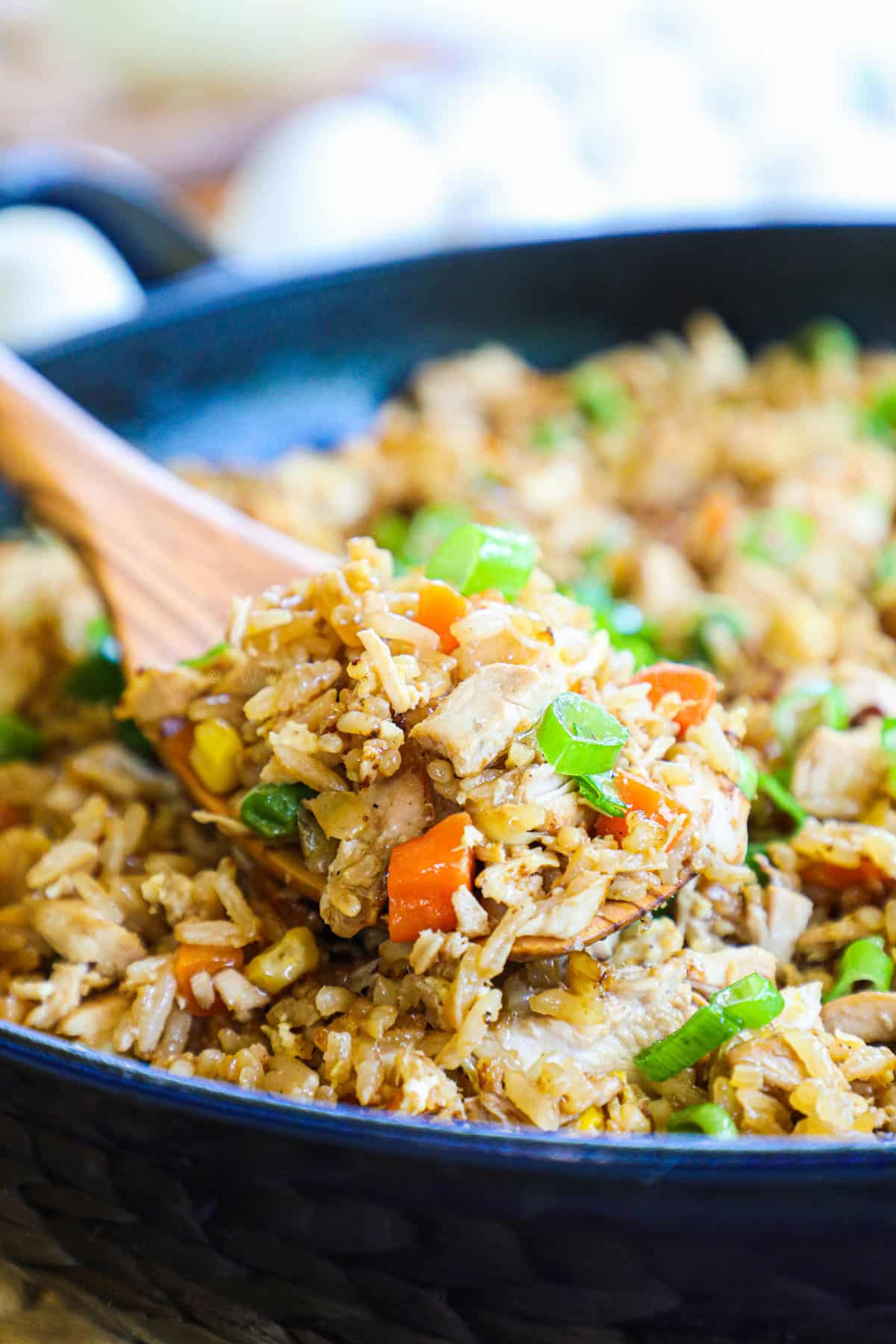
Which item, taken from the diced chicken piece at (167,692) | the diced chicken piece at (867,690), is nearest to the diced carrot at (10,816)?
the diced chicken piece at (167,692)

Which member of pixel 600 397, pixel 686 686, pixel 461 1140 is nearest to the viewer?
pixel 461 1140

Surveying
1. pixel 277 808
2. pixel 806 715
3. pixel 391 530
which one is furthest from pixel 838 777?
pixel 391 530

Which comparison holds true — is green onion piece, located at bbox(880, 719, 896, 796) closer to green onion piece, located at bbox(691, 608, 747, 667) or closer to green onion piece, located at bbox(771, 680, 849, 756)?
green onion piece, located at bbox(771, 680, 849, 756)

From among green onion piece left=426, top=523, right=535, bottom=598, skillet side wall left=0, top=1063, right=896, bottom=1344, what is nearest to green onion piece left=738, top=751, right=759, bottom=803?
green onion piece left=426, top=523, right=535, bottom=598

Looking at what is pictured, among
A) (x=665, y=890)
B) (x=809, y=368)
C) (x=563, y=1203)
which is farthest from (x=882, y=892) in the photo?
(x=809, y=368)

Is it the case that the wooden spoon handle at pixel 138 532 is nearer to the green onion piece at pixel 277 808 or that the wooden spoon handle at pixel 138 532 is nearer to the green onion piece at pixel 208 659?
the green onion piece at pixel 208 659

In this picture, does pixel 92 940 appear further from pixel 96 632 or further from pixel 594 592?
pixel 594 592

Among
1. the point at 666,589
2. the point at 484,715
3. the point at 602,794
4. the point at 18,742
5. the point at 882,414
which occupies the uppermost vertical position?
the point at 484,715
